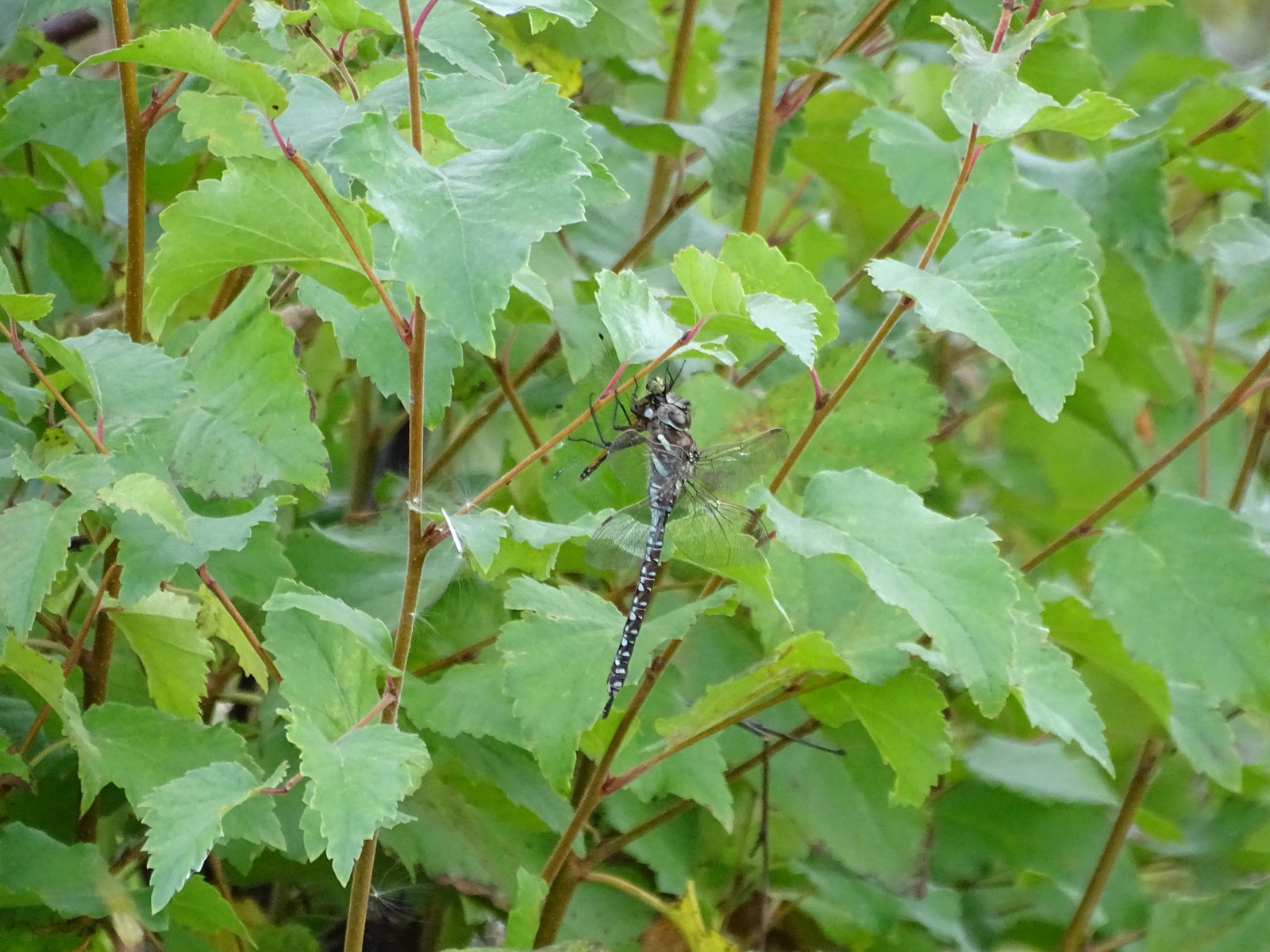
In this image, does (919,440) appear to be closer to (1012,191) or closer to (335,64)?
(1012,191)

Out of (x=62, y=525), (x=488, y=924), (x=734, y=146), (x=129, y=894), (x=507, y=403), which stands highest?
(x=734, y=146)

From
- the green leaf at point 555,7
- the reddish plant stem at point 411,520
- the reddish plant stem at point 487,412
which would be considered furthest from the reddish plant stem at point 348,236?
the reddish plant stem at point 487,412

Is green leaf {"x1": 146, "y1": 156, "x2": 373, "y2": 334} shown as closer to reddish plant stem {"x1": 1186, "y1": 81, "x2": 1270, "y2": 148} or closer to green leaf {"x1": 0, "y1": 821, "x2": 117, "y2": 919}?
green leaf {"x1": 0, "y1": 821, "x2": 117, "y2": 919}

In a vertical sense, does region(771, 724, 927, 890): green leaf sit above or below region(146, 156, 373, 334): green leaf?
below

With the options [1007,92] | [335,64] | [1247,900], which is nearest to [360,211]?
[335,64]

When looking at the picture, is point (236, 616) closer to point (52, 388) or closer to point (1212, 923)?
point (52, 388)

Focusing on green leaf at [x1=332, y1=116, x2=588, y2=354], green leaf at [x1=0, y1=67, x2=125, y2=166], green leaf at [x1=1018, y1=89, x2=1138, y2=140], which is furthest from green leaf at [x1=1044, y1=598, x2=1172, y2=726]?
green leaf at [x1=0, y1=67, x2=125, y2=166]

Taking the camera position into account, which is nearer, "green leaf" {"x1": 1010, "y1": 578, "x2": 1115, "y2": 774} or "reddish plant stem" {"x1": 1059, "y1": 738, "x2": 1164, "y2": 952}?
"green leaf" {"x1": 1010, "y1": 578, "x2": 1115, "y2": 774}
